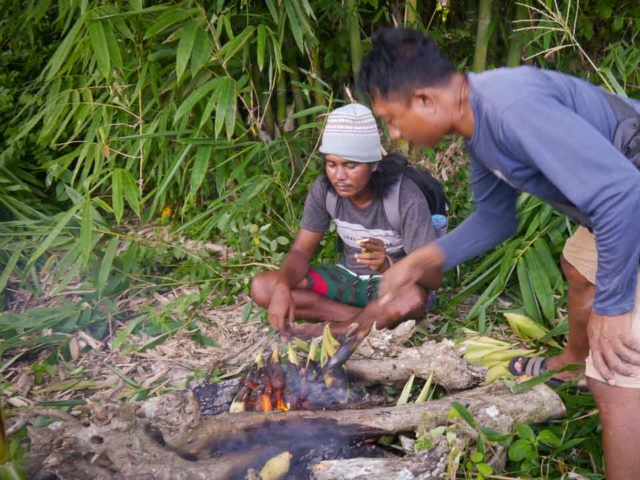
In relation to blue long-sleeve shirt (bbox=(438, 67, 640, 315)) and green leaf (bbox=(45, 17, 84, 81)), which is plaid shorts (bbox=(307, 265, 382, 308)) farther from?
green leaf (bbox=(45, 17, 84, 81))

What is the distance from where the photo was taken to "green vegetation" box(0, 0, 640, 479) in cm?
288

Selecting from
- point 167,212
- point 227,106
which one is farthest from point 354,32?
point 167,212

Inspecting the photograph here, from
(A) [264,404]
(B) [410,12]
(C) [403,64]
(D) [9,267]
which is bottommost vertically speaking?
(D) [9,267]

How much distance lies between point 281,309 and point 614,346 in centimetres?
140

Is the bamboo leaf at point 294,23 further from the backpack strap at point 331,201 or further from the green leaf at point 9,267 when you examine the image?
the green leaf at point 9,267

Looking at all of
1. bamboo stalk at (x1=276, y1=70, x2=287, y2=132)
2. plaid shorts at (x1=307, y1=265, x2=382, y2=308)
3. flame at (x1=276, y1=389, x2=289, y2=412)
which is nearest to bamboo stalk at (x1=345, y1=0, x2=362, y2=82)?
bamboo stalk at (x1=276, y1=70, x2=287, y2=132)

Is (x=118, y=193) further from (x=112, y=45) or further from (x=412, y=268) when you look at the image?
(x=412, y=268)

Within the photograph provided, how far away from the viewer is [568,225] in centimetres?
277

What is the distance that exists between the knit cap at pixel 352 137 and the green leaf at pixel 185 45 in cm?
70

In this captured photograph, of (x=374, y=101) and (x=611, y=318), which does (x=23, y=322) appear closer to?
(x=374, y=101)

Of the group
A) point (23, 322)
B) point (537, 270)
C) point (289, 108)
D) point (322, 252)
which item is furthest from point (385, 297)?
point (289, 108)

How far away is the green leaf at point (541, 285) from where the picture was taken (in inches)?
102

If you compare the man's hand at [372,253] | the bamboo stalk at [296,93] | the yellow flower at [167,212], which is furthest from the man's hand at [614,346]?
the yellow flower at [167,212]

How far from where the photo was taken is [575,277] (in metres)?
2.09
